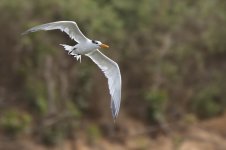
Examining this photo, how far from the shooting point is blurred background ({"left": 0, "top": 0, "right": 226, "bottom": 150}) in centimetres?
1762

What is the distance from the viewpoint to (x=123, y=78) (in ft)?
65.9

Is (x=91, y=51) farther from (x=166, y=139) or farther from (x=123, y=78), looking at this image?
(x=166, y=139)

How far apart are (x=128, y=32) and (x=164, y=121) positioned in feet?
6.91

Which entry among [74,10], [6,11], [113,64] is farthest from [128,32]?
[113,64]

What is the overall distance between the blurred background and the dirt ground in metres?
0.02

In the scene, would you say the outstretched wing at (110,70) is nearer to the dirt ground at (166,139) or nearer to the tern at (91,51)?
the tern at (91,51)

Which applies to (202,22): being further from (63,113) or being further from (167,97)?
(63,113)

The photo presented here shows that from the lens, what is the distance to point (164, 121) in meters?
20.3

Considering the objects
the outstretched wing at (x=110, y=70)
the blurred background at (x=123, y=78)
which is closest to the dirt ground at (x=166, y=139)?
the blurred background at (x=123, y=78)

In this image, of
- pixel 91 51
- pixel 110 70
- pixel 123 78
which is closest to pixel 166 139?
pixel 123 78

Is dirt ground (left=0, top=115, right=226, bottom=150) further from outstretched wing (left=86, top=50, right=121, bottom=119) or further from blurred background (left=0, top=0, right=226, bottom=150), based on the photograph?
outstretched wing (left=86, top=50, right=121, bottom=119)

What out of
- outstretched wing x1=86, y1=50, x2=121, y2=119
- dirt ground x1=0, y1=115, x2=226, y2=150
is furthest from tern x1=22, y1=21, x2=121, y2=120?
dirt ground x1=0, y1=115, x2=226, y2=150

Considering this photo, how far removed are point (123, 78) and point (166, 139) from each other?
5.26 feet

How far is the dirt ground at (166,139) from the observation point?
60.6 feet
